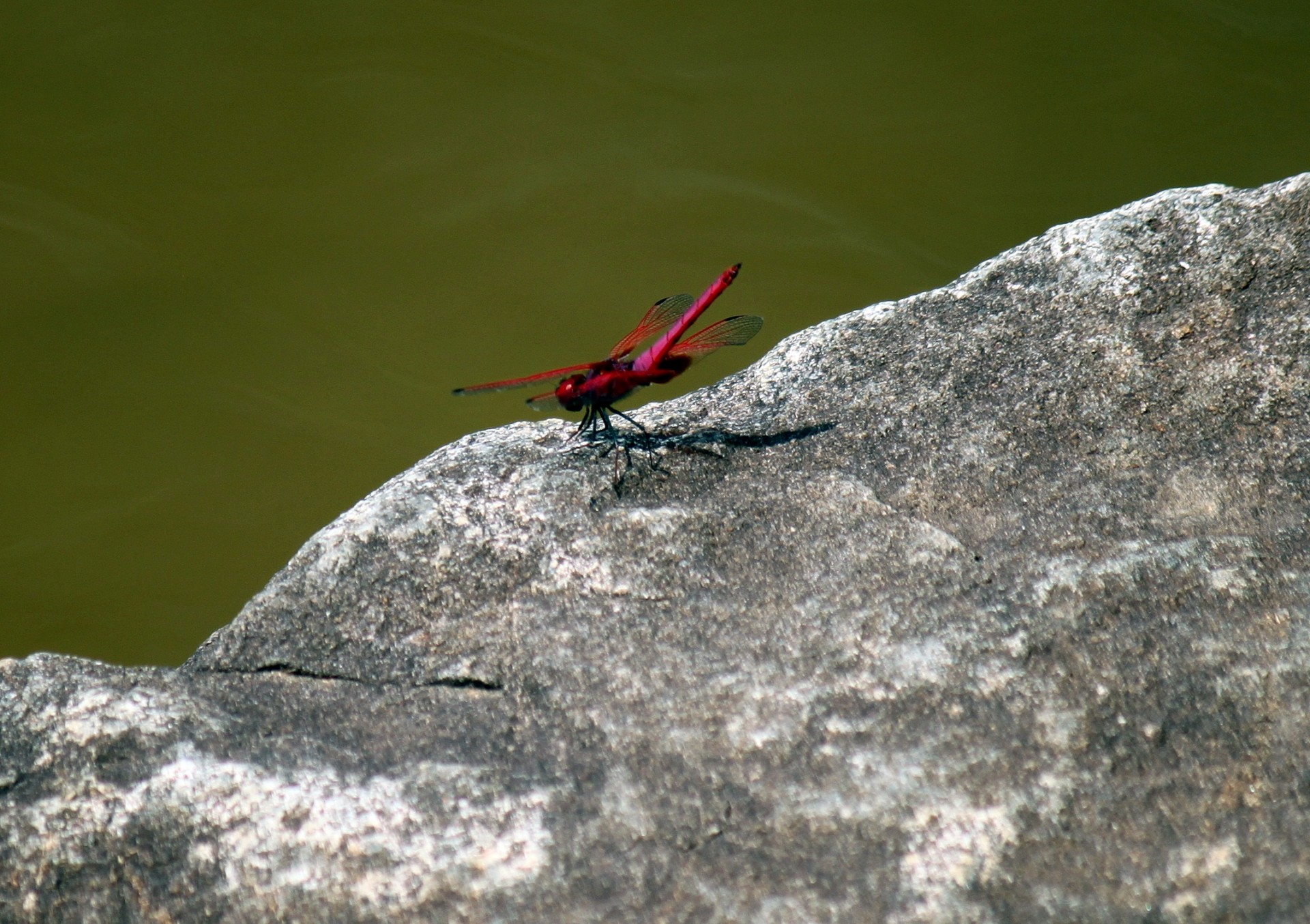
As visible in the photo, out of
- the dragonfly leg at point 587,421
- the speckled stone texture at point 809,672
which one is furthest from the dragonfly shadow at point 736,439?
the dragonfly leg at point 587,421

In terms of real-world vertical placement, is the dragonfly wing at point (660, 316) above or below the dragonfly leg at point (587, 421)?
above

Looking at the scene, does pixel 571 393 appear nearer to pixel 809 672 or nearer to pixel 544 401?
pixel 544 401

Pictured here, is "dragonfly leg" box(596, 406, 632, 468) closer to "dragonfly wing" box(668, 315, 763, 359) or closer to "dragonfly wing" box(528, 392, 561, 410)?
"dragonfly wing" box(528, 392, 561, 410)

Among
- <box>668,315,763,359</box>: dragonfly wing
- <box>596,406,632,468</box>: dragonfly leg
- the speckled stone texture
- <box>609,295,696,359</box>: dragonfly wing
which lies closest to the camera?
the speckled stone texture

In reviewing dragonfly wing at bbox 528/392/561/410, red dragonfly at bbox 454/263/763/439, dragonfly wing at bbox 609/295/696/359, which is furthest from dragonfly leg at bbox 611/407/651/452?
dragonfly wing at bbox 609/295/696/359

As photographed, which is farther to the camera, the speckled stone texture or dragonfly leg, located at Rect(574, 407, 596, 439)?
dragonfly leg, located at Rect(574, 407, 596, 439)

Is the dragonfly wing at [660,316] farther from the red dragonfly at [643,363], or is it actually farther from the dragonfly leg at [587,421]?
the dragonfly leg at [587,421]
